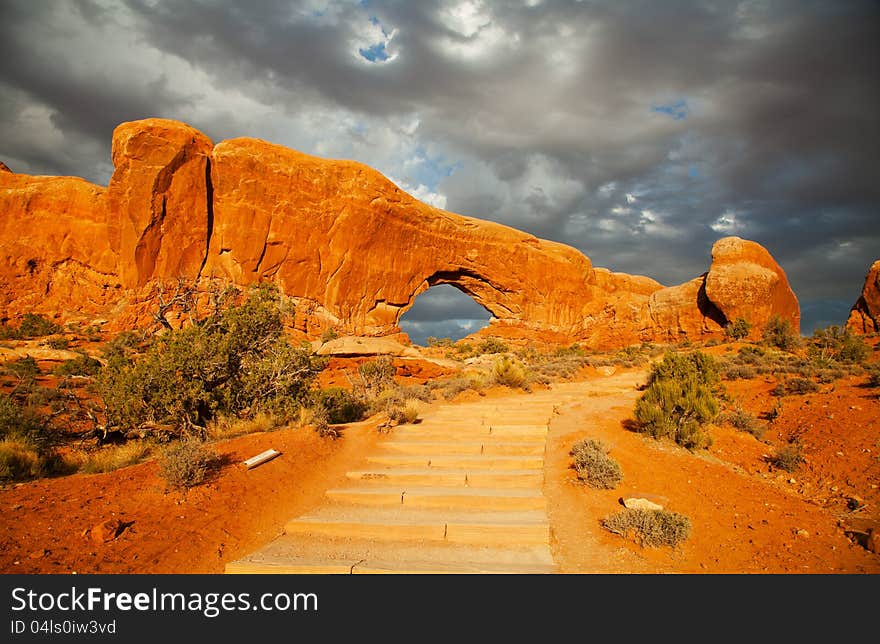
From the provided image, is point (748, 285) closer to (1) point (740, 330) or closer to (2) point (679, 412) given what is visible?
(1) point (740, 330)

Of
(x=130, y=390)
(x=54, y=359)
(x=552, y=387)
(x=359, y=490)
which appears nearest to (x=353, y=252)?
(x=54, y=359)

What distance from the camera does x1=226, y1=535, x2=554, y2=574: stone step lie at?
372 centimetres

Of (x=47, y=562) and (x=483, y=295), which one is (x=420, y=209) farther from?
(x=47, y=562)

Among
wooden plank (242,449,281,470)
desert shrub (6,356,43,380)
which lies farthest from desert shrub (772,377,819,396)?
desert shrub (6,356,43,380)

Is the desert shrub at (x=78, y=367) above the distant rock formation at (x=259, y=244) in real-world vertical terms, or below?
below

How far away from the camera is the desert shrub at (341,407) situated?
33.8 ft

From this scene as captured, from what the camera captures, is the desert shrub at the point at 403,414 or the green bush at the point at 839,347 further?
the green bush at the point at 839,347

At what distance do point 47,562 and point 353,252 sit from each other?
99.5ft

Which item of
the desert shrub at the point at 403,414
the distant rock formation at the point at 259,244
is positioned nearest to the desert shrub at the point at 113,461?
the desert shrub at the point at 403,414

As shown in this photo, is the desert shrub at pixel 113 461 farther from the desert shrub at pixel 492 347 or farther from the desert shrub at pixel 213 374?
the desert shrub at pixel 492 347

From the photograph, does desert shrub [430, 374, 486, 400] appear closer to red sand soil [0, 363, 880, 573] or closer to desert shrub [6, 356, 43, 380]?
red sand soil [0, 363, 880, 573]

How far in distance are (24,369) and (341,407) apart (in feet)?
40.7

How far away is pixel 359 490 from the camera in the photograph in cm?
559

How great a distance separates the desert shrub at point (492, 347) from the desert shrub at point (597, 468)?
26.8m
